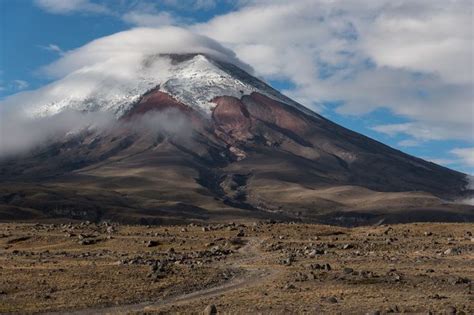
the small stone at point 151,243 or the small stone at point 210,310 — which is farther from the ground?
the small stone at point 151,243

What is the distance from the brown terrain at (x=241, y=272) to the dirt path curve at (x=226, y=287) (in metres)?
0.07

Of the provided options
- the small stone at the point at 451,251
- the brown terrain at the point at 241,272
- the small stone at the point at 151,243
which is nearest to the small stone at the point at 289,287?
the brown terrain at the point at 241,272

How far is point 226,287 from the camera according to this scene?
39.4m

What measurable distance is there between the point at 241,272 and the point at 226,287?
587 centimetres

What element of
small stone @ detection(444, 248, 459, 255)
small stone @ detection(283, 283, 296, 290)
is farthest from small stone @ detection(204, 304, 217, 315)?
small stone @ detection(444, 248, 459, 255)

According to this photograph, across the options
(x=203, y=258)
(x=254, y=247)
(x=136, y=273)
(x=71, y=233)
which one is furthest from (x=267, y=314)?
(x=71, y=233)

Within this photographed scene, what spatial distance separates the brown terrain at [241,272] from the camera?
107ft

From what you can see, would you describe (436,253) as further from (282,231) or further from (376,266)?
(282,231)

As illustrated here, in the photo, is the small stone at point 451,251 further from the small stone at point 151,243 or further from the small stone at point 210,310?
the small stone at point 210,310

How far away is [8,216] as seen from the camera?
16712 cm

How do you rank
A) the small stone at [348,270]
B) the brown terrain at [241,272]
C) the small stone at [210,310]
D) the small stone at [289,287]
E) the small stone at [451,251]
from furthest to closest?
the small stone at [451,251], the small stone at [348,270], the small stone at [289,287], the brown terrain at [241,272], the small stone at [210,310]

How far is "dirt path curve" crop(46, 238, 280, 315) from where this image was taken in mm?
33469

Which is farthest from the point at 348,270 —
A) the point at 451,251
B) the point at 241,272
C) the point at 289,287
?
the point at 451,251

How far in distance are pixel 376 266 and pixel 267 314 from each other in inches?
707
